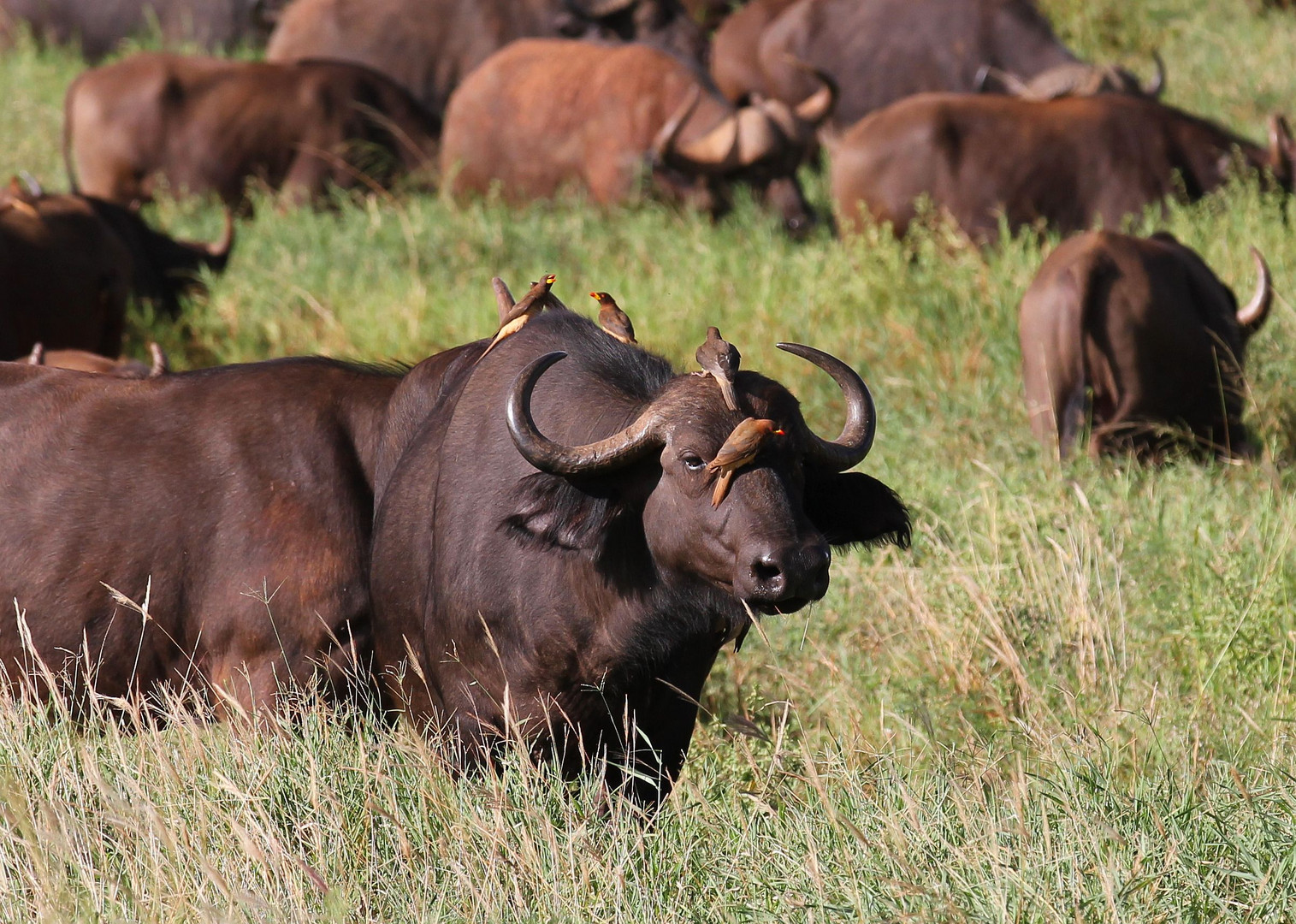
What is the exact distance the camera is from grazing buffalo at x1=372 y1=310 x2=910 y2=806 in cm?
343

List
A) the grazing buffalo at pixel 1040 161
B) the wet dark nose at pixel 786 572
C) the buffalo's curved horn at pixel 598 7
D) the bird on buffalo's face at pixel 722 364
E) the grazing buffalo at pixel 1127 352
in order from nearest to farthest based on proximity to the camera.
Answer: the wet dark nose at pixel 786 572 → the bird on buffalo's face at pixel 722 364 → the grazing buffalo at pixel 1127 352 → the grazing buffalo at pixel 1040 161 → the buffalo's curved horn at pixel 598 7

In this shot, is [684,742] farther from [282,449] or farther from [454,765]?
[282,449]

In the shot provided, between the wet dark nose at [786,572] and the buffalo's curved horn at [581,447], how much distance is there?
0.38 meters

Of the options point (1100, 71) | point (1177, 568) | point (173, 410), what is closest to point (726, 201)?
point (1100, 71)

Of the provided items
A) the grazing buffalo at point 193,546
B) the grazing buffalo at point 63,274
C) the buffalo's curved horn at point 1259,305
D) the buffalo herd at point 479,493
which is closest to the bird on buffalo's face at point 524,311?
the buffalo herd at point 479,493

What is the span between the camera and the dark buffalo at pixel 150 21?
17578 millimetres

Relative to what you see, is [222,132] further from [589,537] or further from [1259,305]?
[589,537]

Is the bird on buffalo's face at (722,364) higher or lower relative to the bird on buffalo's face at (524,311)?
higher

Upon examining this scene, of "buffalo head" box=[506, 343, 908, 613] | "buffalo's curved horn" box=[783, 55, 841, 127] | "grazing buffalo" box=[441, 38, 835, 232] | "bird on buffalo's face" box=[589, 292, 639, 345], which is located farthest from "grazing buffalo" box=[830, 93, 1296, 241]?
"buffalo head" box=[506, 343, 908, 613]

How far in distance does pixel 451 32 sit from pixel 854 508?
39.5 feet

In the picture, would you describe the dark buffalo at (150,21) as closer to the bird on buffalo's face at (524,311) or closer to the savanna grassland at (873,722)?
the savanna grassland at (873,722)

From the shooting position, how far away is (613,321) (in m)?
4.05

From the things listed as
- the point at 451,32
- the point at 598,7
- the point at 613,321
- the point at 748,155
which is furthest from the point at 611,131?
the point at 613,321

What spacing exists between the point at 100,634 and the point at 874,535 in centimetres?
201
